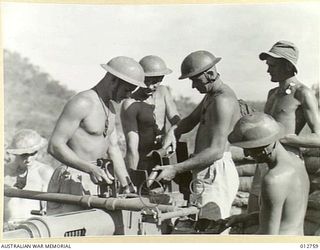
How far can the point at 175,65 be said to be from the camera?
6.05 feet

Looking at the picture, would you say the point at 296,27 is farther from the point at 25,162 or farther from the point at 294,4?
the point at 25,162

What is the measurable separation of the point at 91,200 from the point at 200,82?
0.42 metres

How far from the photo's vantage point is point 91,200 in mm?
1785

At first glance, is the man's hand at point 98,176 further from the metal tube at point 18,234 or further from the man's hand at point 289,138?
the man's hand at point 289,138

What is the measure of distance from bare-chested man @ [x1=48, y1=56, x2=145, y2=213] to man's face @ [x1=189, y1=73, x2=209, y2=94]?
14 cm

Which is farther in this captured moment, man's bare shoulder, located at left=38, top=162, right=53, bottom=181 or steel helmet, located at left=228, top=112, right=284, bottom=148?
man's bare shoulder, located at left=38, top=162, right=53, bottom=181

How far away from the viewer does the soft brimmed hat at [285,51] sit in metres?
1.80

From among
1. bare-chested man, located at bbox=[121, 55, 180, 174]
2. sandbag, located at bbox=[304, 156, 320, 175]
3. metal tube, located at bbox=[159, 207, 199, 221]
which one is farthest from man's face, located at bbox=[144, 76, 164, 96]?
sandbag, located at bbox=[304, 156, 320, 175]

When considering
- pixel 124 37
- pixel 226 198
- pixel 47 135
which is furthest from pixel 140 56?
pixel 226 198

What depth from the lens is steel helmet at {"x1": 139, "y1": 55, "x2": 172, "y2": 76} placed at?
6.04 feet

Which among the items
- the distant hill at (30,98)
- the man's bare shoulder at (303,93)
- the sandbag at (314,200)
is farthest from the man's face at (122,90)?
the sandbag at (314,200)

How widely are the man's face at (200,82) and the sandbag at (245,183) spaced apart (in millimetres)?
252

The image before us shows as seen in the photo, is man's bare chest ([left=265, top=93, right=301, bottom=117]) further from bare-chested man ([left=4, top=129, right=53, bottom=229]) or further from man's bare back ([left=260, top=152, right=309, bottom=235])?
bare-chested man ([left=4, top=129, right=53, bottom=229])

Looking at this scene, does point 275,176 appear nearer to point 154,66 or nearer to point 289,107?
point 289,107
